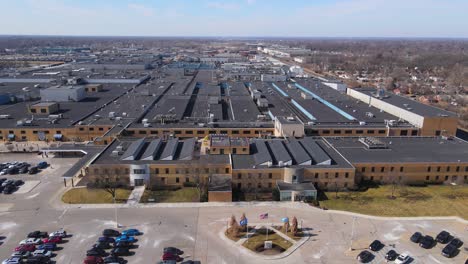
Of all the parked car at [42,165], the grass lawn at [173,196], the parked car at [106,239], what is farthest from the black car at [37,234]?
the parked car at [42,165]

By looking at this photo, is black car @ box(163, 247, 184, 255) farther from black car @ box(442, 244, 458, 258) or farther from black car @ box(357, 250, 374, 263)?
black car @ box(442, 244, 458, 258)

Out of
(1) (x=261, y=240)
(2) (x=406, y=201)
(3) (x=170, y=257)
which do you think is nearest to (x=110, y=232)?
(3) (x=170, y=257)

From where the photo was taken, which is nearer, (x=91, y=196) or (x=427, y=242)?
(x=427, y=242)

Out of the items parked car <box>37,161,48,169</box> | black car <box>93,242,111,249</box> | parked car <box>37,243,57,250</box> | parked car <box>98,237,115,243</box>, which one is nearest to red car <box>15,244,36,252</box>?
parked car <box>37,243,57,250</box>

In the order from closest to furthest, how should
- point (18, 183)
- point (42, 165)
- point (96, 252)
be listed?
point (96, 252) < point (18, 183) < point (42, 165)

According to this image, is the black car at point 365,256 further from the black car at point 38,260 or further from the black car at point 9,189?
the black car at point 9,189

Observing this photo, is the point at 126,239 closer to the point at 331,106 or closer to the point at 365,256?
the point at 365,256
